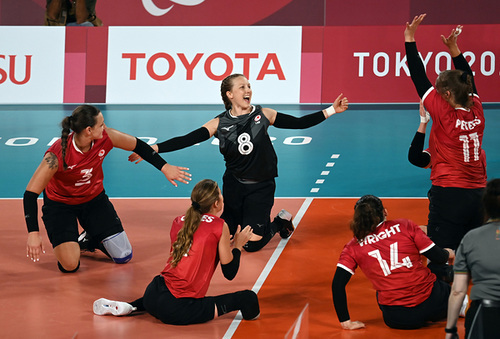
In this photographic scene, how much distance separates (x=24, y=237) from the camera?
9.05 m

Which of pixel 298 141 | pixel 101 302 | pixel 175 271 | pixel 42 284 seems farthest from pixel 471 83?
pixel 298 141

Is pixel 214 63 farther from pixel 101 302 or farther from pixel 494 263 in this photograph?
pixel 494 263

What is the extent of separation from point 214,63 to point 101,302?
9638mm

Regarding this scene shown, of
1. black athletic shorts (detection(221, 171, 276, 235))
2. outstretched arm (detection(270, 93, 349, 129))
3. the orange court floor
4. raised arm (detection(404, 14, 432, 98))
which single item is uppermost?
raised arm (detection(404, 14, 432, 98))

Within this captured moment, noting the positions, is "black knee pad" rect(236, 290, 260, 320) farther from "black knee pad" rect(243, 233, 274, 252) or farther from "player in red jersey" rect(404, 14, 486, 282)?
"black knee pad" rect(243, 233, 274, 252)

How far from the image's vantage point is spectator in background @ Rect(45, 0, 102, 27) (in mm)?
17375

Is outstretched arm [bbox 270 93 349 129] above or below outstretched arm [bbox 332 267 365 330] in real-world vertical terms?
above

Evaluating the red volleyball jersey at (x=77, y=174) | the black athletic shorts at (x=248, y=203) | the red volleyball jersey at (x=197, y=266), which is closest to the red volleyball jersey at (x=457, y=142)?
the black athletic shorts at (x=248, y=203)

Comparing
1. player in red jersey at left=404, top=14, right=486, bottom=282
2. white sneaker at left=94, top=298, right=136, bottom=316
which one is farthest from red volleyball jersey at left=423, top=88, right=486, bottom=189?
white sneaker at left=94, top=298, right=136, bottom=316

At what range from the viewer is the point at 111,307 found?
6637 mm

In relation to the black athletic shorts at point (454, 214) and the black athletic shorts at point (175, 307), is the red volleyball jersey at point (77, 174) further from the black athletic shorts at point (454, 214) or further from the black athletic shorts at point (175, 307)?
the black athletic shorts at point (454, 214)

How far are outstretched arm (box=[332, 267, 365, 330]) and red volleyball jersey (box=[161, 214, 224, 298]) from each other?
40.4 inches

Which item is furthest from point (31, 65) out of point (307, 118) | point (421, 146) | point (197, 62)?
point (421, 146)

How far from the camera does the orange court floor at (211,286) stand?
6.36 meters
